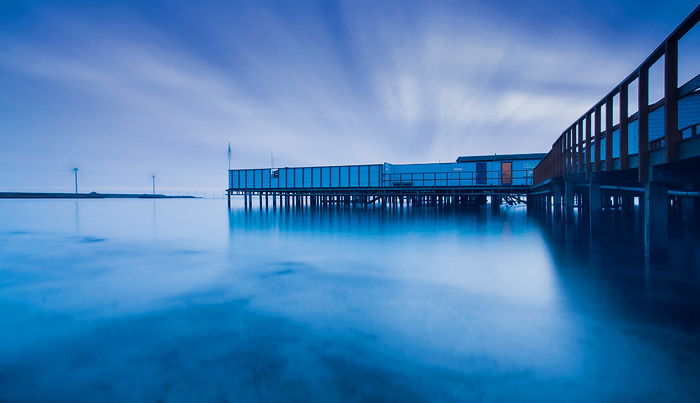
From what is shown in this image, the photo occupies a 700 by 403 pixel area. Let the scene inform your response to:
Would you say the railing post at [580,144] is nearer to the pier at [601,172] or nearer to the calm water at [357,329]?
the pier at [601,172]

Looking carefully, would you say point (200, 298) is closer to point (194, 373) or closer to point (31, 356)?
point (31, 356)

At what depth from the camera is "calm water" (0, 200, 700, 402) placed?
8.44 feet

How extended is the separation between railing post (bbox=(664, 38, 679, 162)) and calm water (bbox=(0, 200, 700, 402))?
2.13 m

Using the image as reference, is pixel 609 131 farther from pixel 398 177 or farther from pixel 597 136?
pixel 398 177

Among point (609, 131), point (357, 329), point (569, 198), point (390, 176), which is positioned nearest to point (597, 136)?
point (609, 131)

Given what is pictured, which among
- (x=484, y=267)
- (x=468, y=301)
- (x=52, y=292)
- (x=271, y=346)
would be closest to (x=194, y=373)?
(x=271, y=346)

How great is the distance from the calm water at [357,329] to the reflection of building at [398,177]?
23.7 m

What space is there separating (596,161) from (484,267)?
16.6 ft

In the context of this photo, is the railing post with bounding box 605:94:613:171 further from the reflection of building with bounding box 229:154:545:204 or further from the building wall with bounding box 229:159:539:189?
the building wall with bounding box 229:159:539:189

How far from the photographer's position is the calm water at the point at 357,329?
257 centimetres

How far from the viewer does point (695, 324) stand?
360cm

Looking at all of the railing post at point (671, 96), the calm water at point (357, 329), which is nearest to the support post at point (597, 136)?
the calm water at point (357, 329)

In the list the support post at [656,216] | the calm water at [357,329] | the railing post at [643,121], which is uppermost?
the railing post at [643,121]

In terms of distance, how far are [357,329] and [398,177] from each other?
30.3 m
